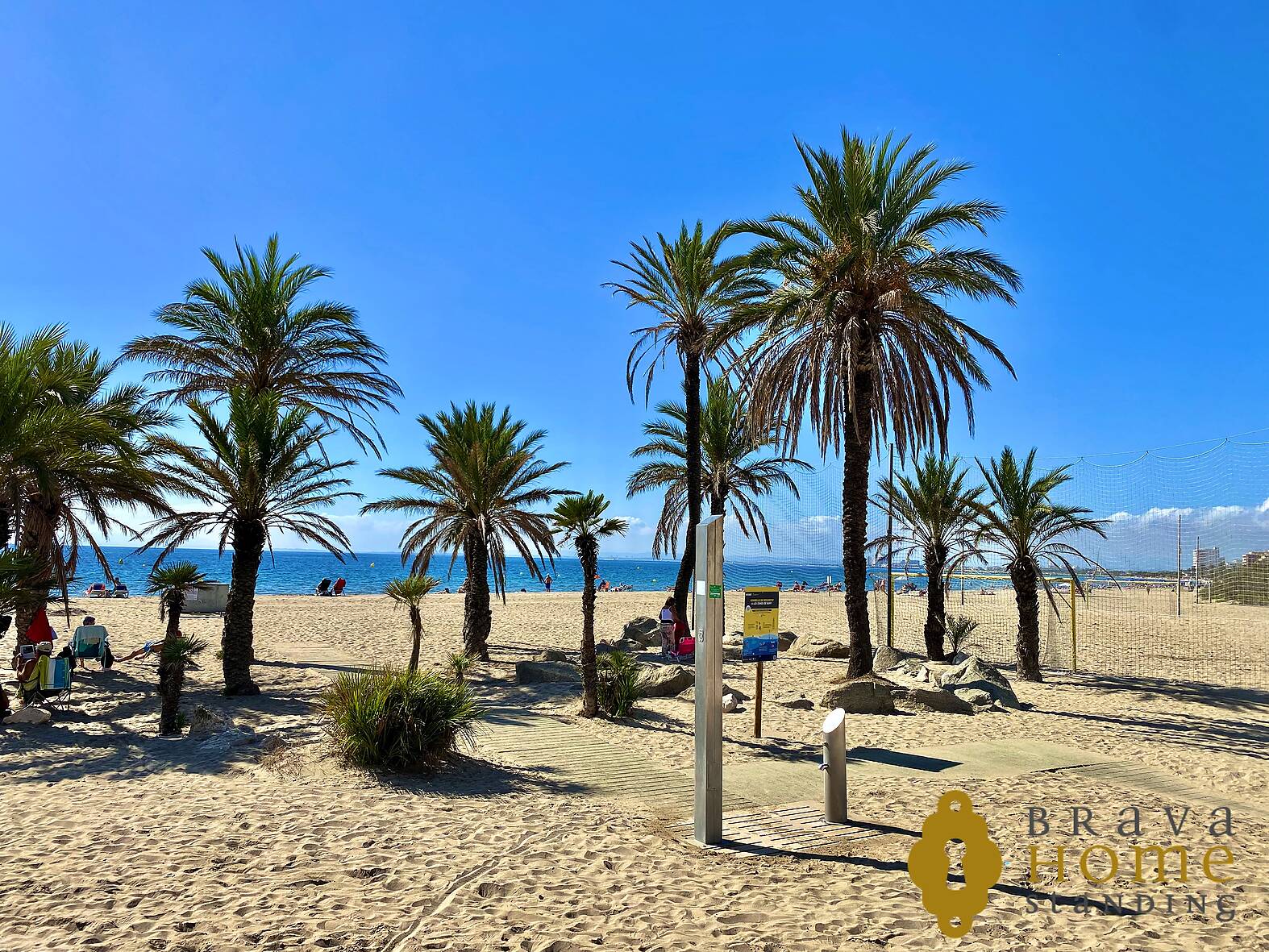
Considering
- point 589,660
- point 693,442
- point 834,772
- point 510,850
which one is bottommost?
point 510,850

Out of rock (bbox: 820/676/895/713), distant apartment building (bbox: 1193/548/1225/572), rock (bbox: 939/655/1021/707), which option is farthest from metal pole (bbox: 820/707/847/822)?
distant apartment building (bbox: 1193/548/1225/572)

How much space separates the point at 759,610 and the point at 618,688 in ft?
8.42

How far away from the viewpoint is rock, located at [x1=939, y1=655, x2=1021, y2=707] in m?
13.0

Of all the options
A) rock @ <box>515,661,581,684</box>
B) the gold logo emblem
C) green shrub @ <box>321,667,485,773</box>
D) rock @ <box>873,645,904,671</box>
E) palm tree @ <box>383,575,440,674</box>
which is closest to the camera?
the gold logo emblem

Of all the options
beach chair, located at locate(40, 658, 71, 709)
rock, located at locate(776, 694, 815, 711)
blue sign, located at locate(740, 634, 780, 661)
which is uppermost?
blue sign, located at locate(740, 634, 780, 661)

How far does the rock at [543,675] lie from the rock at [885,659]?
21.7ft

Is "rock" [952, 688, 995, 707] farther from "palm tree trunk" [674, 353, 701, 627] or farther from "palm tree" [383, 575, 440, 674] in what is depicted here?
"palm tree" [383, 575, 440, 674]

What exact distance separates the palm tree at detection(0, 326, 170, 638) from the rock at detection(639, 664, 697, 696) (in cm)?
879

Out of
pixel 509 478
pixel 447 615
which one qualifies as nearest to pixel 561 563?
pixel 447 615

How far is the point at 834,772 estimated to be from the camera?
23.0 ft

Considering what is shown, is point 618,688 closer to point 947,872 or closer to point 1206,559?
point 947,872

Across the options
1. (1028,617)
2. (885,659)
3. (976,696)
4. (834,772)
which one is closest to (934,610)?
(885,659)

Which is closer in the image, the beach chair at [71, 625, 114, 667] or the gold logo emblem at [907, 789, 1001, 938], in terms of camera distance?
the gold logo emblem at [907, 789, 1001, 938]

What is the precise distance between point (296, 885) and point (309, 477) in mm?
10618
